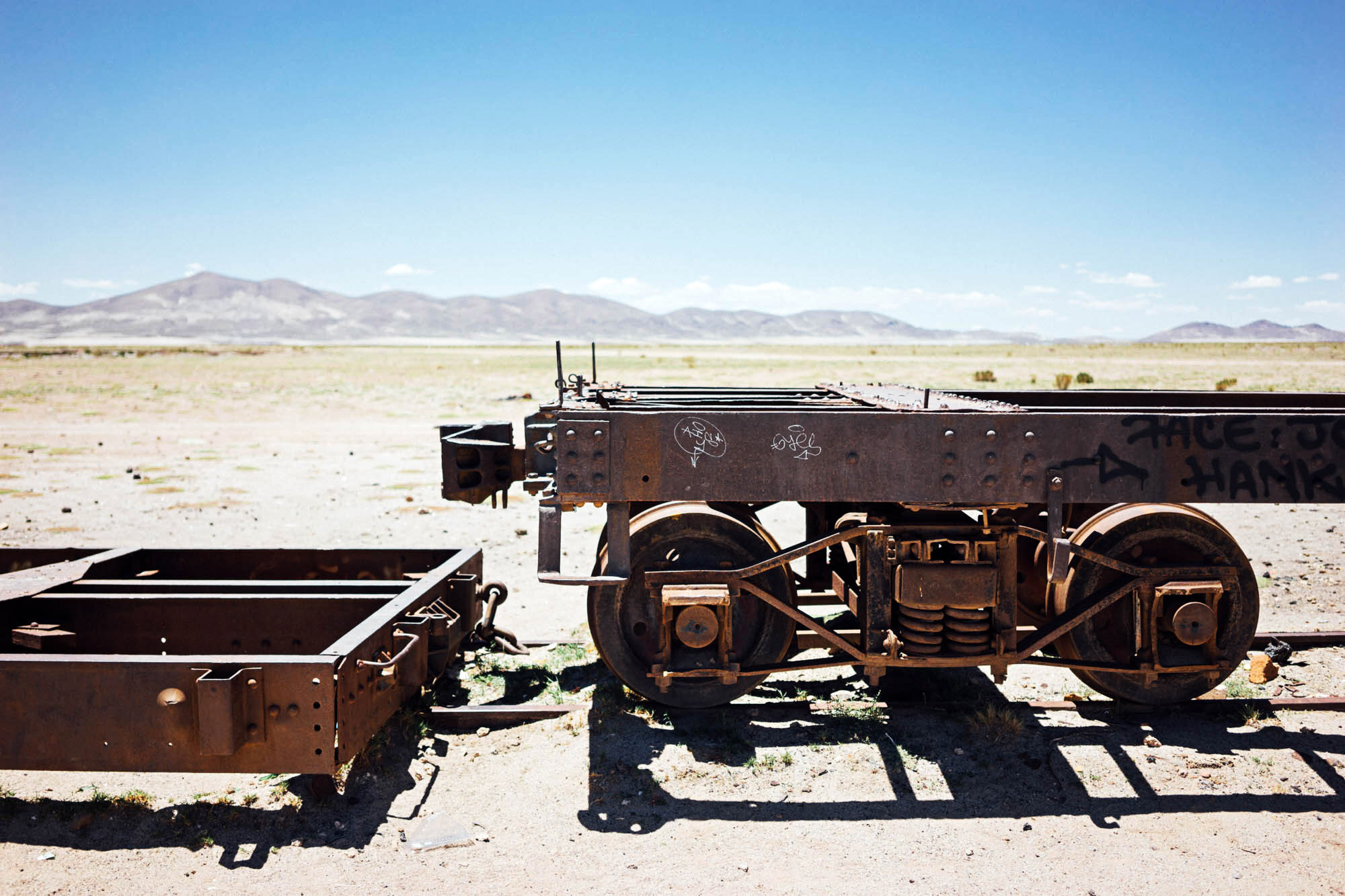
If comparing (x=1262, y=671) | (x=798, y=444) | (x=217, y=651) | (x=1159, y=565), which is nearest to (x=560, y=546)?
(x=798, y=444)

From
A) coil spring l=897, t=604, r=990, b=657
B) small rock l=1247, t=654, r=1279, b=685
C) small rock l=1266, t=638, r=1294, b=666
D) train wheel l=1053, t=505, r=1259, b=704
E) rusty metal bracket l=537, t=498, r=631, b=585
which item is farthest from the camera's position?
small rock l=1266, t=638, r=1294, b=666

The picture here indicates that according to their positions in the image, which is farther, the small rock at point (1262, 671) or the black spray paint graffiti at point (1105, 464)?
the small rock at point (1262, 671)

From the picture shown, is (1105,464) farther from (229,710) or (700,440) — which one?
(229,710)

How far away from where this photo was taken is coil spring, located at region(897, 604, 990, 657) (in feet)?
14.5

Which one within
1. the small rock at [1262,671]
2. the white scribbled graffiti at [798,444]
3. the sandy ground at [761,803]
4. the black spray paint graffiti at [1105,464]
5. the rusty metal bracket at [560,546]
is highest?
the white scribbled graffiti at [798,444]

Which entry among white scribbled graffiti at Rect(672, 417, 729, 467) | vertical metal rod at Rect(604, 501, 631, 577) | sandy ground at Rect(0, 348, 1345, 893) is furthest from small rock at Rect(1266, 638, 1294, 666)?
vertical metal rod at Rect(604, 501, 631, 577)

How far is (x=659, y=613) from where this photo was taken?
4.62 m

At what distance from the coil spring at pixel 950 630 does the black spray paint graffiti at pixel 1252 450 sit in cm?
120

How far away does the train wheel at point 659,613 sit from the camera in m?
4.61

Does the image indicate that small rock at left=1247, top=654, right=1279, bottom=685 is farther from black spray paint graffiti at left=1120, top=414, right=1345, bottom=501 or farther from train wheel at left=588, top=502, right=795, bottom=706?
train wheel at left=588, top=502, right=795, bottom=706

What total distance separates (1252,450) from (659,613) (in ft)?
10.2

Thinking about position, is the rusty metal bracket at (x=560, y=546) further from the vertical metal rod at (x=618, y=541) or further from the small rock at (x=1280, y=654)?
the small rock at (x=1280, y=654)

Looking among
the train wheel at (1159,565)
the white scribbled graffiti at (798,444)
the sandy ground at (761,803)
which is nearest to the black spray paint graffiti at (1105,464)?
the train wheel at (1159,565)

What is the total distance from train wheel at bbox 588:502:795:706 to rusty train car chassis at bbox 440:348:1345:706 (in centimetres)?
1
